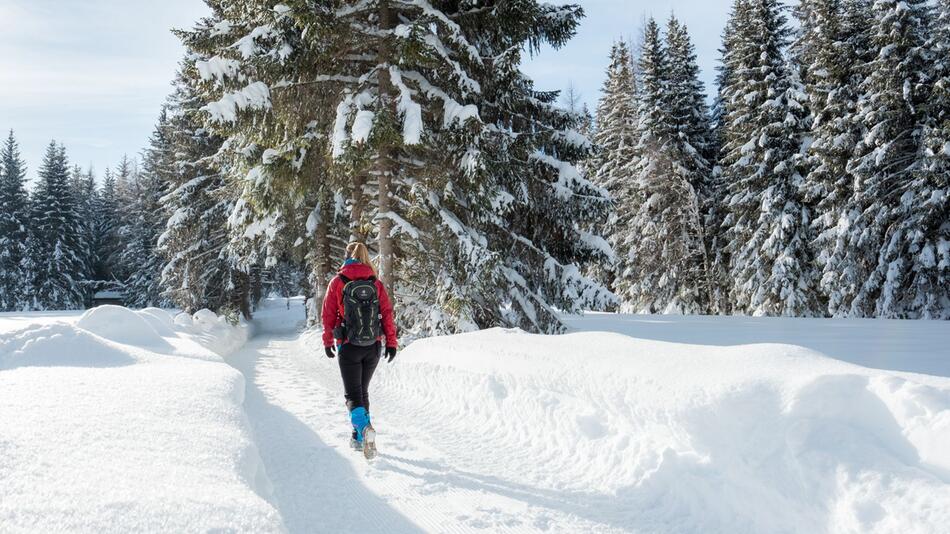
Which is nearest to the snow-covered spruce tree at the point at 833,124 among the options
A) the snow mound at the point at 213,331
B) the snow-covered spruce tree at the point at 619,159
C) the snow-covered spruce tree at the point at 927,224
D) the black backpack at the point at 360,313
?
the snow-covered spruce tree at the point at 927,224

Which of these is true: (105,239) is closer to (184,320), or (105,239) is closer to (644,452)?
(184,320)

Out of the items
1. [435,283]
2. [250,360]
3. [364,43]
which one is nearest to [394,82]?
[364,43]

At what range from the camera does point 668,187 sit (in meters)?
28.2

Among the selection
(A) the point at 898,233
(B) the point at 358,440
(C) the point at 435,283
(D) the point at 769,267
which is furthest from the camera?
(D) the point at 769,267

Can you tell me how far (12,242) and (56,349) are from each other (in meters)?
44.8

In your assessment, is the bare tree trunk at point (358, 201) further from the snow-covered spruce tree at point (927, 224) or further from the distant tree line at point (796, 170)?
the snow-covered spruce tree at point (927, 224)

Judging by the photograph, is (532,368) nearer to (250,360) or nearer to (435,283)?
(435,283)

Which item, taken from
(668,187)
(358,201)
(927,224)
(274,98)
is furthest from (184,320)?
(927,224)

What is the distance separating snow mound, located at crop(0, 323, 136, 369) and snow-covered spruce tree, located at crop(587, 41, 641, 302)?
85.5 feet

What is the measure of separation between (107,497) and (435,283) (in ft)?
31.5

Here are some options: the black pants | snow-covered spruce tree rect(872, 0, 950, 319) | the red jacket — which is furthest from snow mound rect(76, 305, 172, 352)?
snow-covered spruce tree rect(872, 0, 950, 319)

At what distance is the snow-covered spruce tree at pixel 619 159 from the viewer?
103 ft

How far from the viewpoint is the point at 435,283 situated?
489 inches

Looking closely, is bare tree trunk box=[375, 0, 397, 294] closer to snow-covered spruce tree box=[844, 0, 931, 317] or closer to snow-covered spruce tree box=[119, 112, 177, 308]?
snow-covered spruce tree box=[844, 0, 931, 317]
